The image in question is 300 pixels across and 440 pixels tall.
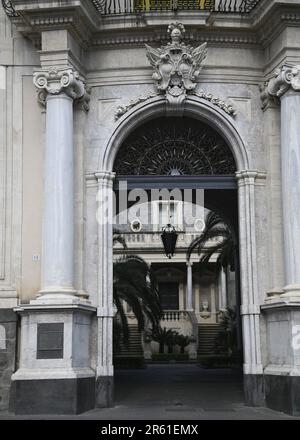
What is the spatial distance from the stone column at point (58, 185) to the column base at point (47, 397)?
4.89ft

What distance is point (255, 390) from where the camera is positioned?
1377 cm

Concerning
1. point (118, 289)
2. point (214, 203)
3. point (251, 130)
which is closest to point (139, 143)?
point (251, 130)

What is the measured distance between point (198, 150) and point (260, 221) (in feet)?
6.99

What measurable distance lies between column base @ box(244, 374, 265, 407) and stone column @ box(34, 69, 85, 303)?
382 centimetres

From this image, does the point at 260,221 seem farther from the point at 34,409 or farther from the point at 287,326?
the point at 34,409

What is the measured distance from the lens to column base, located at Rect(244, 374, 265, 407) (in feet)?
45.1

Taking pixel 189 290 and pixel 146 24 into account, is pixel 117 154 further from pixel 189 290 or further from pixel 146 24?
pixel 189 290

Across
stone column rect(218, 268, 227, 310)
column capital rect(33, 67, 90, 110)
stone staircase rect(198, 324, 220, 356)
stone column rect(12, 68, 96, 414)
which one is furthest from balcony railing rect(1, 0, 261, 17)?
stone column rect(218, 268, 227, 310)

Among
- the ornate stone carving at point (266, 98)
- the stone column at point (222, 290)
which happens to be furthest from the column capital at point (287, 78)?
the stone column at point (222, 290)

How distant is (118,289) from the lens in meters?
26.2

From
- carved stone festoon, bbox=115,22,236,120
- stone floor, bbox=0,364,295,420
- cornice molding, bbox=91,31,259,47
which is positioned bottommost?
stone floor, bbox=0,364,295,420

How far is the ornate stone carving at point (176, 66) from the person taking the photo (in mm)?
14406

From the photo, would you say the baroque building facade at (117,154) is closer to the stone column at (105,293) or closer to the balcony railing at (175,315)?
the stone column at (105,293)

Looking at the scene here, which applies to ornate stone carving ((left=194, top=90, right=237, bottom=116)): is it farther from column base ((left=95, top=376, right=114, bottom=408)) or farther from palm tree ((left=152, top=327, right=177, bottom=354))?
palm tree ((left=152, top=327, right=177, bottom=354))
